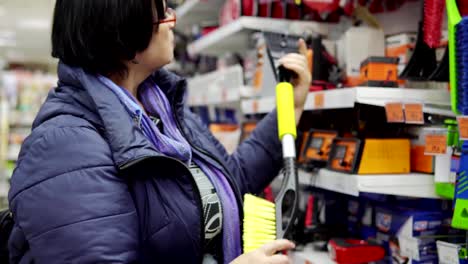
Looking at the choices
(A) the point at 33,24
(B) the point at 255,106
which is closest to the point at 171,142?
(B) the point at 255,106

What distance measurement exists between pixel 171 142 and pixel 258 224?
0.31m

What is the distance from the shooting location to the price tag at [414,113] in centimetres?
136

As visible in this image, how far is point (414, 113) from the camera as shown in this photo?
138cm

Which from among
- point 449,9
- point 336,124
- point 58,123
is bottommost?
point 336,124

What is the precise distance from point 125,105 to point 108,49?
14 centimetres

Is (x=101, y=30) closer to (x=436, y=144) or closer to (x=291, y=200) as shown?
(x=291, y=200)

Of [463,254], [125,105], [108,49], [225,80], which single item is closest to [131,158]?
[125,105]

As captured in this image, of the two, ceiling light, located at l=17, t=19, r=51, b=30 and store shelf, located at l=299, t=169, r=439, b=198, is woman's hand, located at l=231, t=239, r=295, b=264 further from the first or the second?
ceiling light, located at l=17, t=19, r=51, b=30

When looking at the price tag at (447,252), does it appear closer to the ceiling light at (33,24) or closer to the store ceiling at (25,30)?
the store ceiling at (25,30)

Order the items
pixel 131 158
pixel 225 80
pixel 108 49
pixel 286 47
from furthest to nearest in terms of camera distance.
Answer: pixel 225 80 < pixel 286 47 < pixel 108 49 < pixel 131 158

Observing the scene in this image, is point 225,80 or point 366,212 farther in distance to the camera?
point 225,80

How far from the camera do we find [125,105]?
1215 mm

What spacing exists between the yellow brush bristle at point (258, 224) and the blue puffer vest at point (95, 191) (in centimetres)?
12

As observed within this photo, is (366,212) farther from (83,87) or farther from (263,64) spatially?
(83,87)
